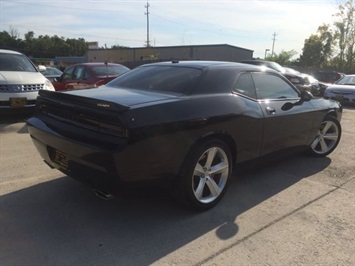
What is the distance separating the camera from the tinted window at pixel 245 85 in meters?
4.07

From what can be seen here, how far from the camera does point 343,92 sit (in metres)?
13.3

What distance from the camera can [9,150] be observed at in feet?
18.4

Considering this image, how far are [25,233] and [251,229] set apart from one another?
77.1 inches

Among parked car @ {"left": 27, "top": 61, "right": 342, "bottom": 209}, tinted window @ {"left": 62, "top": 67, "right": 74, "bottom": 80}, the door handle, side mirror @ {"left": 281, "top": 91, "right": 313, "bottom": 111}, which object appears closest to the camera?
parked car @ {"left": 27, "top": 61, "right": 342, "bottom": 209}

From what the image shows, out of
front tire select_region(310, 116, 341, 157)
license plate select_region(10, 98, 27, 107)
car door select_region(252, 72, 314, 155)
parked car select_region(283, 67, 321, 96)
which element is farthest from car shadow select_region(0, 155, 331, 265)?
parked car select_region(283, 67, 321, 96)

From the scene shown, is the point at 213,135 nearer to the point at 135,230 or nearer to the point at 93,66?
the point at 135,230

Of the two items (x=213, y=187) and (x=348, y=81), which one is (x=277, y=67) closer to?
(x=348, y=81)

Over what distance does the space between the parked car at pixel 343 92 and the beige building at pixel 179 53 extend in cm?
2885

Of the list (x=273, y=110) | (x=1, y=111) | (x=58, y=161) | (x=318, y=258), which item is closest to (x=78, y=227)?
(x=58, y=161)

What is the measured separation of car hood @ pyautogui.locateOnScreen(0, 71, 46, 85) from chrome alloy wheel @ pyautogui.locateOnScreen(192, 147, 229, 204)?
5.55 metres

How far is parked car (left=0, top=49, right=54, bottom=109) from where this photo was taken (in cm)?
745

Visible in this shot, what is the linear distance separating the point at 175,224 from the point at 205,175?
562mm

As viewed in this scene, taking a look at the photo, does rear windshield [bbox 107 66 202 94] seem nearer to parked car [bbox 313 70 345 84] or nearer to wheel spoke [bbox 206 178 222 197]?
wheel spoke [bbox 206 178 222 197]

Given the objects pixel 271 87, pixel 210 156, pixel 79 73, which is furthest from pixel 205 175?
pixel 79 73
